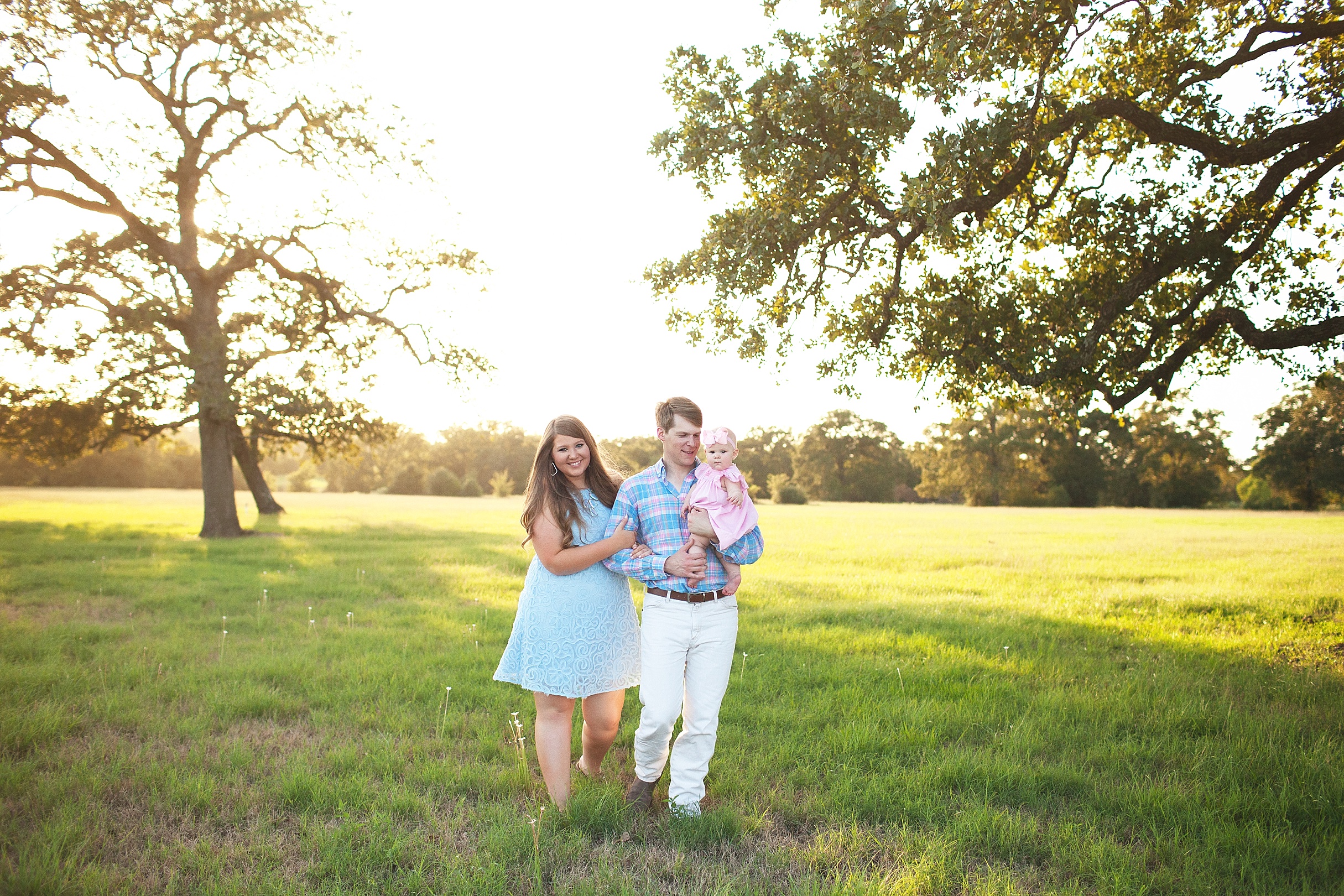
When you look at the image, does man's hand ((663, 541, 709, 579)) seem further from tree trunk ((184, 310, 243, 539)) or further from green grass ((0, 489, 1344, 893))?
tree trunk ((184, 310, 243, 539))

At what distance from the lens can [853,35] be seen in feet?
25.5

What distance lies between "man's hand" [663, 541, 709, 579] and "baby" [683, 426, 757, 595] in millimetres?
32

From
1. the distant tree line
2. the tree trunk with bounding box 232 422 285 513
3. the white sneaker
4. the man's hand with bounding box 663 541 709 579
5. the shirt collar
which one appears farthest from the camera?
the distant tree line

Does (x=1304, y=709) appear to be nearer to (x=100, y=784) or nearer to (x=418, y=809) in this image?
(x=418, y=809)

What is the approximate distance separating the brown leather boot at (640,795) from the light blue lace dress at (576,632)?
1.95ft

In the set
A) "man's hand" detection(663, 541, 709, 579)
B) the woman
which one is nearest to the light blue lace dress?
the woman

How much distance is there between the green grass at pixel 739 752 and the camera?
3613 mm

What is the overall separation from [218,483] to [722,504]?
2106 cm

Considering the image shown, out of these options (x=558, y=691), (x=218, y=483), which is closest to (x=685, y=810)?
(x=558, y=691)

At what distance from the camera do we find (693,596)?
4.04 meters

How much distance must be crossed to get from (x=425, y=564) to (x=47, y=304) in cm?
1209

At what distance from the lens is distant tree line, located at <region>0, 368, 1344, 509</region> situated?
53.9 m

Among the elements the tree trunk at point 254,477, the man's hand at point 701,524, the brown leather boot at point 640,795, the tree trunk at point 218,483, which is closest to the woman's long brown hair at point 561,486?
the man's hand at point 701,524

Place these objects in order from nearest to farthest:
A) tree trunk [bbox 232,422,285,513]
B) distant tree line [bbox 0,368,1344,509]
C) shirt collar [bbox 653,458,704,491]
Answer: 1. shirt collar [bbox 653,458,704,491]
2. tree trunk [bbox 232,422,285,513]
3. distant tree line [bbox 0,368,1344,509]
